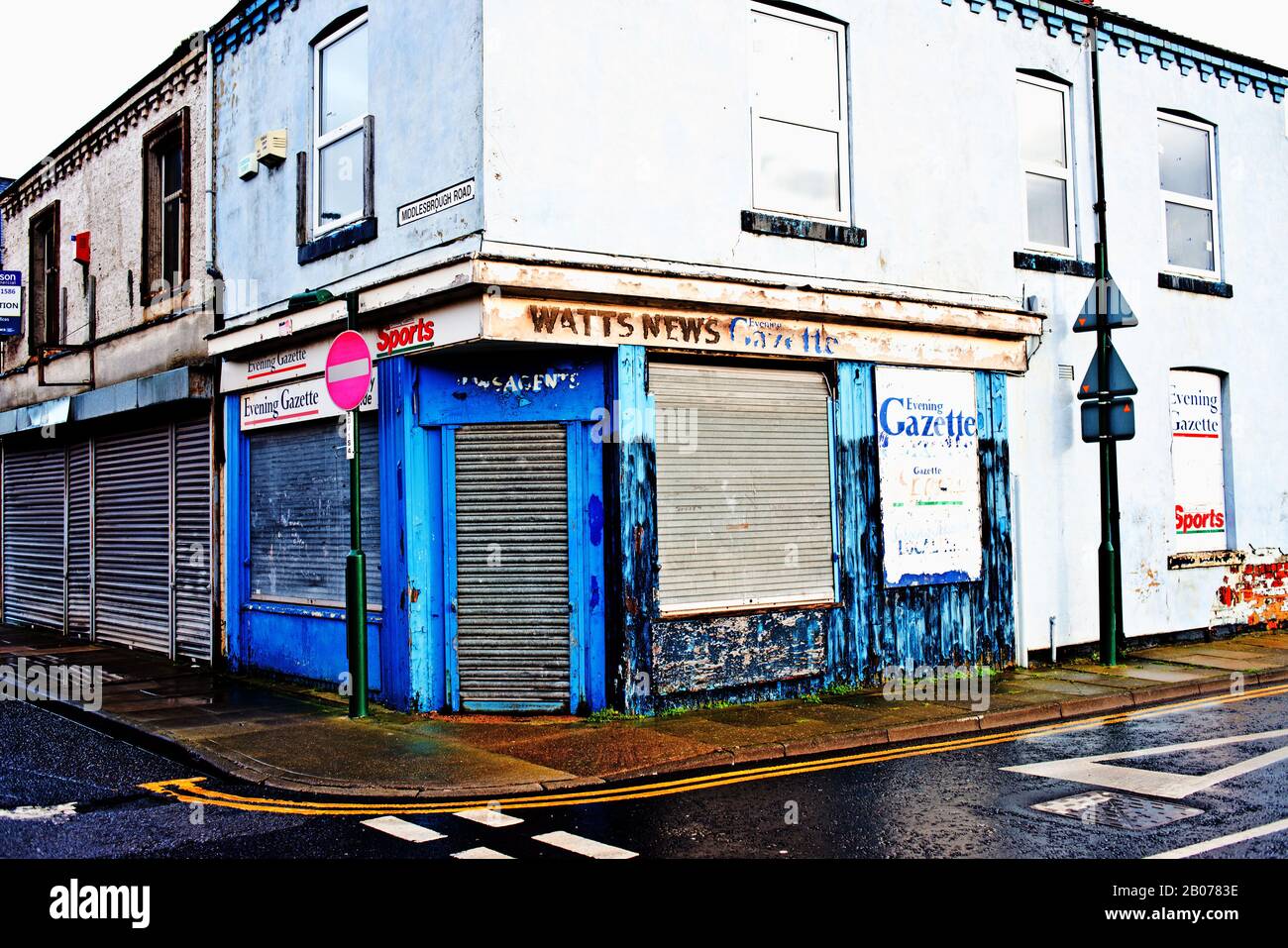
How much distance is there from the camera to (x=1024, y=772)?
26.2 feet

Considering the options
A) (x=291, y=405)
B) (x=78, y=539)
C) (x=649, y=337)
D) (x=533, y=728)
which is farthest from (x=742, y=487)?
(x=78, y=539)

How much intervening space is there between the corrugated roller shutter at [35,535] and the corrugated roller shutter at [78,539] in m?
0.29

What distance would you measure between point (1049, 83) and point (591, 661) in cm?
942

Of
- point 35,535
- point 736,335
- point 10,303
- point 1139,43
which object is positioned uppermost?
point 1139,43

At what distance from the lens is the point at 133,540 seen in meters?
16.0

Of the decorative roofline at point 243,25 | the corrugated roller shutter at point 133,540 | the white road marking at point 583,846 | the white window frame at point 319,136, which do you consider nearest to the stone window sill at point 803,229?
the white window frame at point 319,136

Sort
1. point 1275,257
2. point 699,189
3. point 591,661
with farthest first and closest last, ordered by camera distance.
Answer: point 1275,257 → point 699,189 → point 591,661

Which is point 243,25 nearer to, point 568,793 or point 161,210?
point 161,210

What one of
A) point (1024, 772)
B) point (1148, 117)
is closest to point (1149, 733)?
point (1024, 772)

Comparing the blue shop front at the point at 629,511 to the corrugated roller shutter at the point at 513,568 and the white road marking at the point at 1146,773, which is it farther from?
the white road marking at the point at 1146,773

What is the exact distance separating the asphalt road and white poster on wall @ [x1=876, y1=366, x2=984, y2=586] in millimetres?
3870

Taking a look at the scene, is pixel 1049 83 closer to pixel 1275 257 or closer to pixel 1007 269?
pixel 1007 269

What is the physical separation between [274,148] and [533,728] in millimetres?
7261

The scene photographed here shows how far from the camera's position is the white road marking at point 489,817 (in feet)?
22.6
